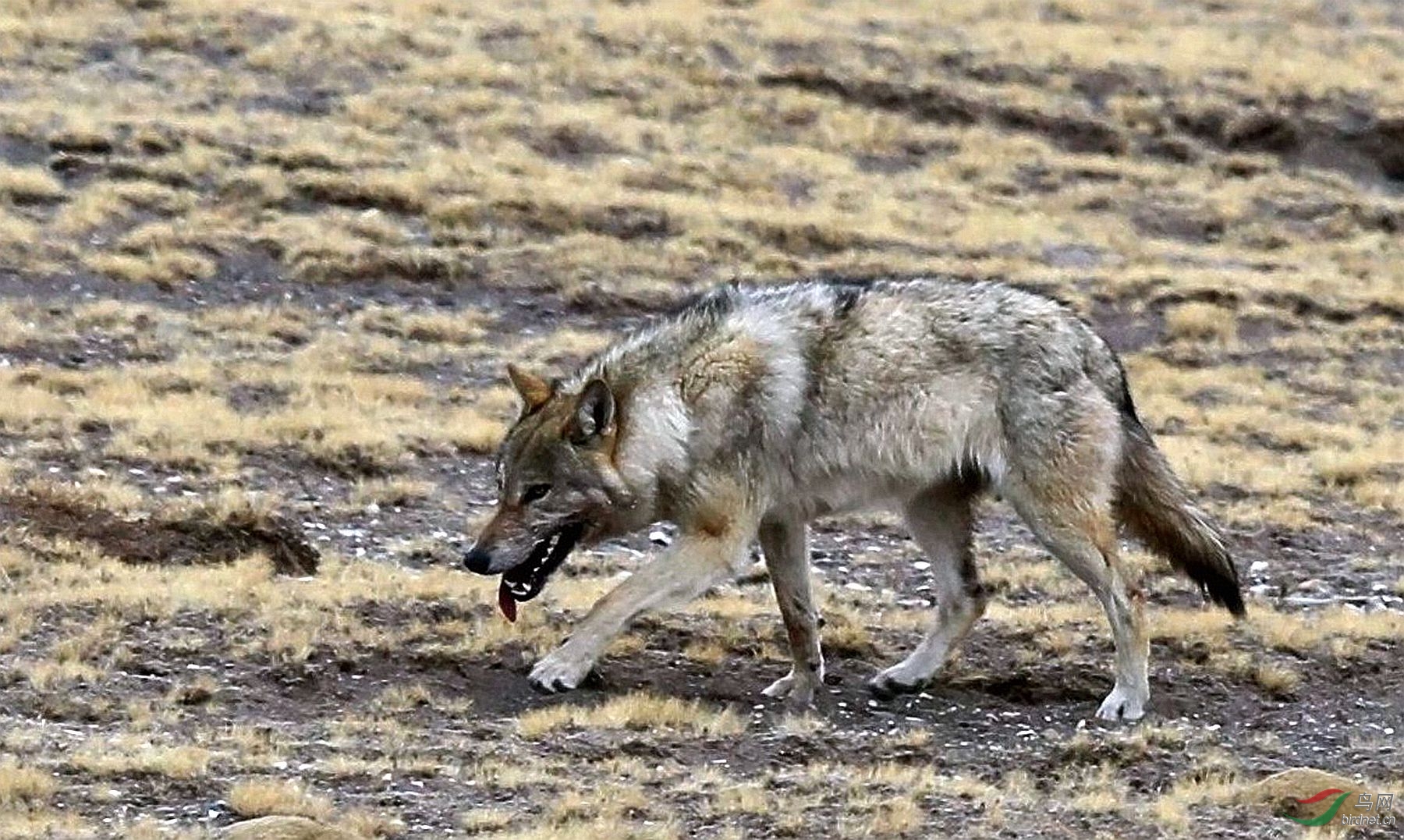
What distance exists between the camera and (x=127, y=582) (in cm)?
1077

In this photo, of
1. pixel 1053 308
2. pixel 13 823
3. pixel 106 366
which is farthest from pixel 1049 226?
pixel 13 823

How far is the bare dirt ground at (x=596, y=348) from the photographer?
8500mm

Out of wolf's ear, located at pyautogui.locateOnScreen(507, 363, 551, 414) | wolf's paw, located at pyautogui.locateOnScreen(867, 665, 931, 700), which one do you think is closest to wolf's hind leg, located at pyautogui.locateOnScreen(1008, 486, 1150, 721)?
wolf's paw, located at pyautogui.locateOnScreen(867, 665, 931, 700)

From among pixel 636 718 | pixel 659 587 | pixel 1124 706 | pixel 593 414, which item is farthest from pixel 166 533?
pixel 1124 706

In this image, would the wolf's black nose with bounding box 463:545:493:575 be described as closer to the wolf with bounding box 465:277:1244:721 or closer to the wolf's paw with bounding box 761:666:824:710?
the wolf with bounding box 465:277:1244:721

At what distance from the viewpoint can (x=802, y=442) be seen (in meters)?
9.57

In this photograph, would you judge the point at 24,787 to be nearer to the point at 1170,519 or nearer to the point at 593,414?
the point at 593,414

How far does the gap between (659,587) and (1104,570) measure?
2.03 m

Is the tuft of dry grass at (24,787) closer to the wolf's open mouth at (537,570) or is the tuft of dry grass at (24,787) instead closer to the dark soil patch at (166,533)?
the wolf's open mouth at (537,570)

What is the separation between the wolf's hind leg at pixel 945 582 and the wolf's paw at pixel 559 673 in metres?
1.45

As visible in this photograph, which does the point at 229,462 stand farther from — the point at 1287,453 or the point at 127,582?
the point at 1287,453

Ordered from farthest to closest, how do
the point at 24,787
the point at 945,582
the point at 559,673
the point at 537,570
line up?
the point at 945,582 → the point at 559,673 → the point at 537,570 → the point at 24,787

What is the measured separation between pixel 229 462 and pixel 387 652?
464 cm

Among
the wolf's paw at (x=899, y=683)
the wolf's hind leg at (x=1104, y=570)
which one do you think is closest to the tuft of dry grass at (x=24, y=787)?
the wolf's paw at (x=899, y=683)
